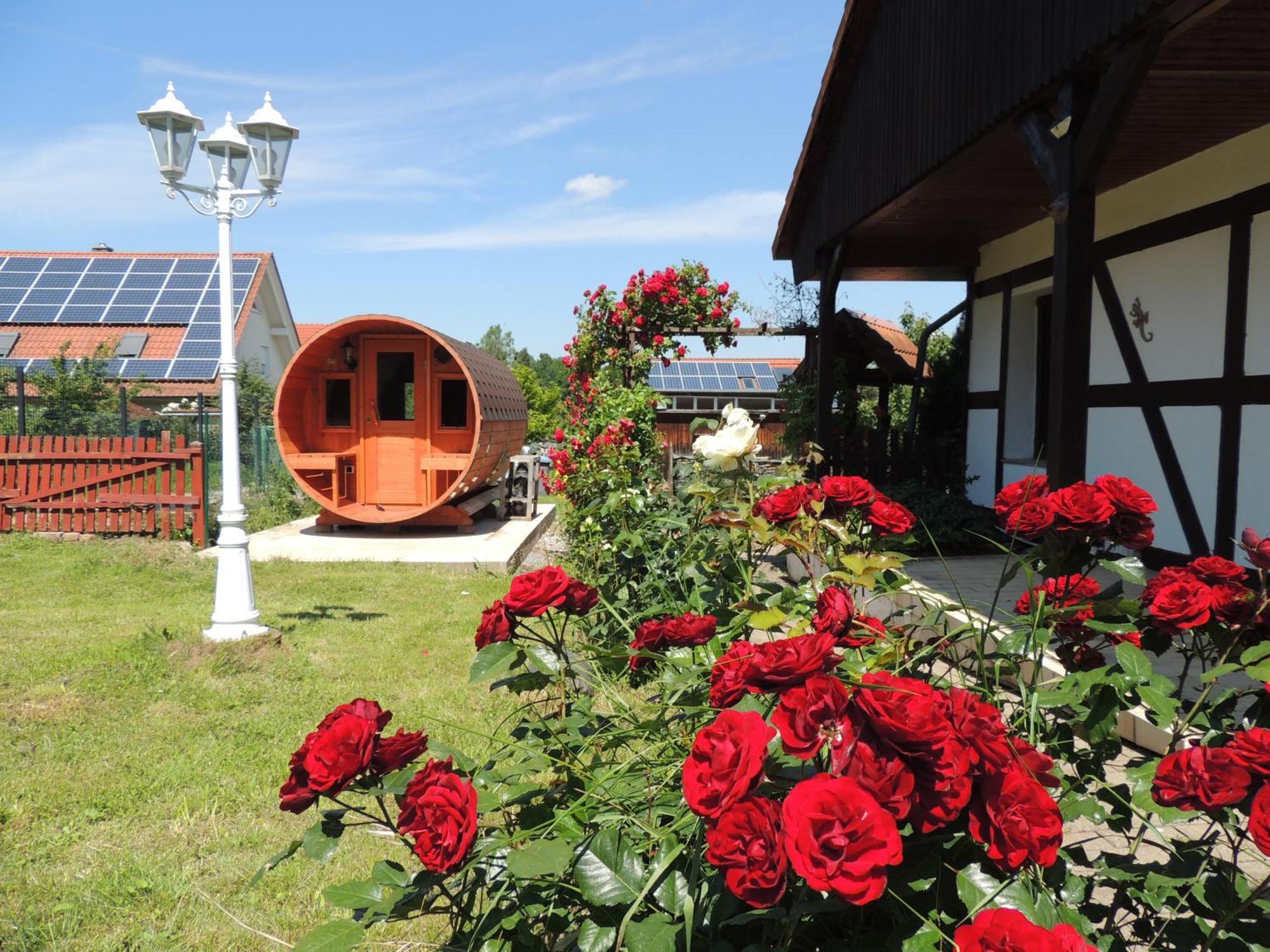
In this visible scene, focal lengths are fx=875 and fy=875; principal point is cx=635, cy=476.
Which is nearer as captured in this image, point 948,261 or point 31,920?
point 31,920

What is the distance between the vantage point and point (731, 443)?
7.52 ft

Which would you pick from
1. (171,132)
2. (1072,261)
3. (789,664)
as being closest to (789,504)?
(789,664)

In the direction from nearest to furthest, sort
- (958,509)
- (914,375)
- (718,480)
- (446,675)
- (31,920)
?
(31,920)
(718,480)
(446,675)
(958,509)
(914,375)

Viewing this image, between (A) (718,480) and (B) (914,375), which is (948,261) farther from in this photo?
(A) (718,480)

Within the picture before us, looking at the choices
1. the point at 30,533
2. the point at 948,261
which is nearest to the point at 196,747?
the point at 30,533

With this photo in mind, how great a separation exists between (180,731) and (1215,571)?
13.5ft

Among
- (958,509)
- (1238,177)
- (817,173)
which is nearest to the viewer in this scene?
(1238,177)

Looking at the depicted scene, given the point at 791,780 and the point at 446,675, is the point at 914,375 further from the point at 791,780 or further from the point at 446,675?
the point at 791,780

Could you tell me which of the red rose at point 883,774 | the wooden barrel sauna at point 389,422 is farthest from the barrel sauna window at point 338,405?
the red rose at point 883,774

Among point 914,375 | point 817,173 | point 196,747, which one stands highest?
point 817,173

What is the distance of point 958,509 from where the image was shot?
331 inches

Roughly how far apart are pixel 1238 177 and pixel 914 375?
17.6 ft

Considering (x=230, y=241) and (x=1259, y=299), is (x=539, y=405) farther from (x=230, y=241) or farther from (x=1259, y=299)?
(x=1259, y=299)

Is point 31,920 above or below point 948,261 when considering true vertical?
below
